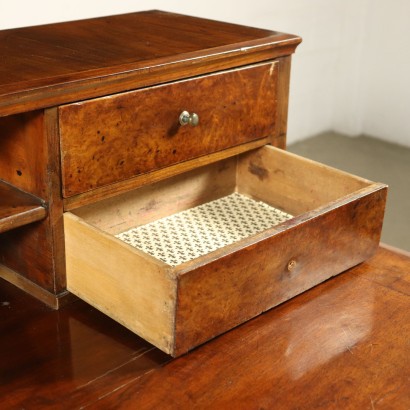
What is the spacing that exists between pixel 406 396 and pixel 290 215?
54 cm

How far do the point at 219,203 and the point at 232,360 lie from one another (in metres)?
0.52

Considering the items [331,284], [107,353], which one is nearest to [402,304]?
[331,284]

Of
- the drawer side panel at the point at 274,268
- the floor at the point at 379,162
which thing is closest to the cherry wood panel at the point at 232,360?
the drawer side panel at the point at 274,268

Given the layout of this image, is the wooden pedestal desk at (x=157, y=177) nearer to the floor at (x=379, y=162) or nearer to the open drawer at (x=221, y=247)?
the open drawer at (x=221, y=247)

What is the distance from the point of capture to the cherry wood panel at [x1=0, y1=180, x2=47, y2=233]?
1.11 meters

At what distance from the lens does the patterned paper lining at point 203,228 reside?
1.35m

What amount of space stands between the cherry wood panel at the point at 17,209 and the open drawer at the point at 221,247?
1.9 inches

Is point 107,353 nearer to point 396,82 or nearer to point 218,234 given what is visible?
point 218,234

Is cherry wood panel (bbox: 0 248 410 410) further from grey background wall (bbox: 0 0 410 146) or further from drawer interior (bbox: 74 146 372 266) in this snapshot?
grey background wall (bbox: 0 0 410 146)

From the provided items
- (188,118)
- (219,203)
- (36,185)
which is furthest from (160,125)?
(219,203)

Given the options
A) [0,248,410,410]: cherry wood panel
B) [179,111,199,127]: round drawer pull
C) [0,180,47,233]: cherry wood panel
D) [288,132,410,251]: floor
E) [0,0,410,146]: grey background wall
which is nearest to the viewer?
[0,248,410,410]: cherry wood panel

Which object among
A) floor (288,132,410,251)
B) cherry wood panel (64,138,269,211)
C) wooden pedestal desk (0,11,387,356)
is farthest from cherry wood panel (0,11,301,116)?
floor (288,132,410,251)

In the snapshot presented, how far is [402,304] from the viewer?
1.22 metres

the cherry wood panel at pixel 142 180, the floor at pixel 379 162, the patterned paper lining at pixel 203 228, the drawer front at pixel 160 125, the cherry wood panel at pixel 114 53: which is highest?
the cherry wood panel at pixel 114 53
